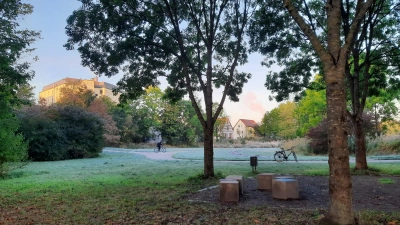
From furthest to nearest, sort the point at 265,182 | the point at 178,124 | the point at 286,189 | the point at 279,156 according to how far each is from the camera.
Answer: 1. the point at 178,124
2. the point at 279,156
3. the point at 265,182
4. the point at 286,189

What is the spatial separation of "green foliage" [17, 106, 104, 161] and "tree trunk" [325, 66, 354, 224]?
2495 centimetres

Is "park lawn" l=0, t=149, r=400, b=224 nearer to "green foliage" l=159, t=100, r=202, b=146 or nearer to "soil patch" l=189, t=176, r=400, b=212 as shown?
"soil patch" l=189, t=176, r=400, b=212

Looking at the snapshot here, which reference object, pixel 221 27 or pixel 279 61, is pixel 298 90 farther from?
pixel 221 27

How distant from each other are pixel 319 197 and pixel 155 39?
27.1 feet

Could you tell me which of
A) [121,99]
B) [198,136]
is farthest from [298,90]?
[198,136]

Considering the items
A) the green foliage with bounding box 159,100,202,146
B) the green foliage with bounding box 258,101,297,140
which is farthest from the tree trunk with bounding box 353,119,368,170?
the green foliage with bounding box 159,100,202,146

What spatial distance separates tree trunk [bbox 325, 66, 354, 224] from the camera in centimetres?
419

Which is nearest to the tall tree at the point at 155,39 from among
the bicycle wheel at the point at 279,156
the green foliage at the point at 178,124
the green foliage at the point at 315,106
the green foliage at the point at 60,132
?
the bicycle wheel at the point at 279,156

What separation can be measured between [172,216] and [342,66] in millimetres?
3533

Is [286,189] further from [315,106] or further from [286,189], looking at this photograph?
[315,106]

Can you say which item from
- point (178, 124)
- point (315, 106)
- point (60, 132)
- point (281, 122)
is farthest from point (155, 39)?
point (281, 122)

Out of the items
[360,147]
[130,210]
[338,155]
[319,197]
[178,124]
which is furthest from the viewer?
[178,124]

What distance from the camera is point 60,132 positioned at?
26.1 meters

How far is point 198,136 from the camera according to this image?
6234 cm
